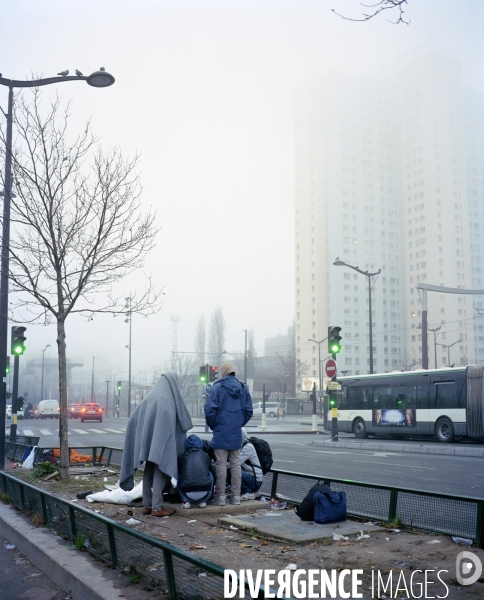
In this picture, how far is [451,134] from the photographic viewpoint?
125 metres

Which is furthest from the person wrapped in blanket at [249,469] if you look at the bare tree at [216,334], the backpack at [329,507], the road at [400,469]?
the bare tree at [216,334]

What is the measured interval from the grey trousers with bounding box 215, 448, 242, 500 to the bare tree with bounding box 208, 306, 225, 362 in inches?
3912

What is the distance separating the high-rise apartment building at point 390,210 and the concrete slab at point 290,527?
112 metres

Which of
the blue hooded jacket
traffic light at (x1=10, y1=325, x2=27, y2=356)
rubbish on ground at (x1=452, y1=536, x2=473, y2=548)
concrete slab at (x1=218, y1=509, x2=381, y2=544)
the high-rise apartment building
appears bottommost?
concrete slab at (x1=218, y1=509, x2=381, y2=544)

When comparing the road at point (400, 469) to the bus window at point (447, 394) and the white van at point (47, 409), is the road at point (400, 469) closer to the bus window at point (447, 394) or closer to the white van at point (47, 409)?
the bus window at point (447, 394)

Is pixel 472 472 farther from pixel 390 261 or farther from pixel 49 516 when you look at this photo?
pixel 390 261

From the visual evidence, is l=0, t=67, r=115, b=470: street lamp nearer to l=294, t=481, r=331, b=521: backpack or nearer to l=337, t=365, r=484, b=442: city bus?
l=294, t=481, r=331, b=521: backpack

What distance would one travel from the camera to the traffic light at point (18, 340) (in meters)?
18.1

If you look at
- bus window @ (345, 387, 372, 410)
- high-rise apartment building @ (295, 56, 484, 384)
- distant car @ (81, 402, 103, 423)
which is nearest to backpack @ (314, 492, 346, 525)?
bus window @ (345, 387, 372, 410)

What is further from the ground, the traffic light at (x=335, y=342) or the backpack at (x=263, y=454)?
the traffic light at (x=335, y=342)

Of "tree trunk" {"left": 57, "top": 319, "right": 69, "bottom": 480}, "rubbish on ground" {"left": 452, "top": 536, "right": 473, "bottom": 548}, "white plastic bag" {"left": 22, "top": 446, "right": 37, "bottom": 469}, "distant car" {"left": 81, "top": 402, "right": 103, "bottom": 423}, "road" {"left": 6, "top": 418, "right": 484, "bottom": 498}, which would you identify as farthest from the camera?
"distant car" {"left": 81, "top": 402, "right": 103, "bottom": 423}

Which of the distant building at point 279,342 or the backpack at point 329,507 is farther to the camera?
the distant building at point 279,342

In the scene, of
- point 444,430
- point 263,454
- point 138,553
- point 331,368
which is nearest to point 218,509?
point 263,454

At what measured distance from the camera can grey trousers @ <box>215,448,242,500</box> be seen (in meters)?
7.68
